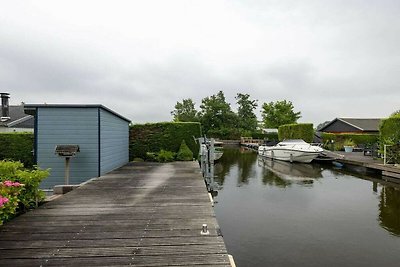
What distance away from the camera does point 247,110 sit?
5856 cm

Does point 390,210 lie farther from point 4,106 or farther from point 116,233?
point 4,106

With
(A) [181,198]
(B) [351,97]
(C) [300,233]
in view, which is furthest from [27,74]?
(B) [351,97]

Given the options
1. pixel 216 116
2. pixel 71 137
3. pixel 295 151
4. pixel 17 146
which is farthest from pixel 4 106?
pixel 216 116

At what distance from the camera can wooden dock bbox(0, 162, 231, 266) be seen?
2.96 meters

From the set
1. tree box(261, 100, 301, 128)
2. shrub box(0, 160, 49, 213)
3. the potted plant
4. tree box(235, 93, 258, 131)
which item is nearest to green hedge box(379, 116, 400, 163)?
the potted plant

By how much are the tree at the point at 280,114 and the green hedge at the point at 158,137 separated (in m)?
34.0

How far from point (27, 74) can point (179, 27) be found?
12012mm

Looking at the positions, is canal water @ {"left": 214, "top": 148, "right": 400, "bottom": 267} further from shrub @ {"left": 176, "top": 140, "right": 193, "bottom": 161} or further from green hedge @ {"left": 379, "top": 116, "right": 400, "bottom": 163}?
shrub @ {"left": 176, "top": 140, "right": 193, "bottom": 161}

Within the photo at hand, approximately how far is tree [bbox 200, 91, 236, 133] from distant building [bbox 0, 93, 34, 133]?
30.6 metres

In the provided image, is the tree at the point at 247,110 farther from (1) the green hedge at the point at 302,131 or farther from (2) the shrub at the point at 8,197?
(2) the shrub at the point at 8,197

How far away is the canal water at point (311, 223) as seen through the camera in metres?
4.79

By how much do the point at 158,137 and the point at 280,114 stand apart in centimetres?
3586

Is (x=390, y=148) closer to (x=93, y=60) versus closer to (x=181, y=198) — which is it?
(x=181, y=198)

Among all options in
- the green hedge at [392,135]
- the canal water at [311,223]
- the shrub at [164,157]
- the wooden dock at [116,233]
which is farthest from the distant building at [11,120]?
the green hedge at [392,135]
